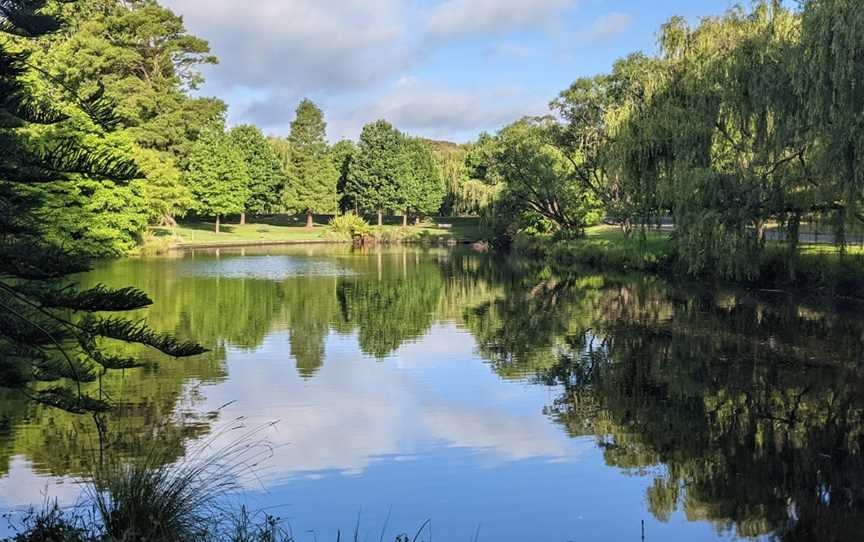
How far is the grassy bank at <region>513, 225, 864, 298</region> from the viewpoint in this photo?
2393 centimetres

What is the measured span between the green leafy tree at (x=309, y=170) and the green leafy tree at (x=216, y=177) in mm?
8107

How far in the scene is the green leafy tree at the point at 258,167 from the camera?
68.0m

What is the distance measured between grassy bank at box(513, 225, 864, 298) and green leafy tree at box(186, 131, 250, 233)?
25006 millimetres

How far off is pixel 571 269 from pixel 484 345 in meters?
21.5

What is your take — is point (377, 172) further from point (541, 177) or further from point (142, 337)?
point (142, 337)

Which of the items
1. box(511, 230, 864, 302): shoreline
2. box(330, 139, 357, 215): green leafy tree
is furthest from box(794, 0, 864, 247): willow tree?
box(330, 139, 357, 215): green leafy tree

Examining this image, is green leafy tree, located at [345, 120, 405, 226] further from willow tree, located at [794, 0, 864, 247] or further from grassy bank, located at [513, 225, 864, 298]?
willow tree, located at [794, 0, 864, 247]

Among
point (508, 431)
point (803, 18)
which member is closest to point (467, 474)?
point (508, 431)

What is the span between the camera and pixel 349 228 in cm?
6550

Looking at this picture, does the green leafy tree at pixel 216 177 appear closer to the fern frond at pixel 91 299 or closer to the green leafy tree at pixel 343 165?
the green leafy tree at pixel 343 165

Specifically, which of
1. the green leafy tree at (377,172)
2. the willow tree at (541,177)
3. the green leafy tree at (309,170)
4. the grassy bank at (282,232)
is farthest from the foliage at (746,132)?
the green leafy tree at (309,170)

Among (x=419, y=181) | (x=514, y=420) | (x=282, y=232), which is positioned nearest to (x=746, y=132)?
(x=514, y=420)

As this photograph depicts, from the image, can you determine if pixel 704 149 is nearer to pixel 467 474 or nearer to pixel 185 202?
pixel 467 474

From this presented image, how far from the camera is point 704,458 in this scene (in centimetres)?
972
